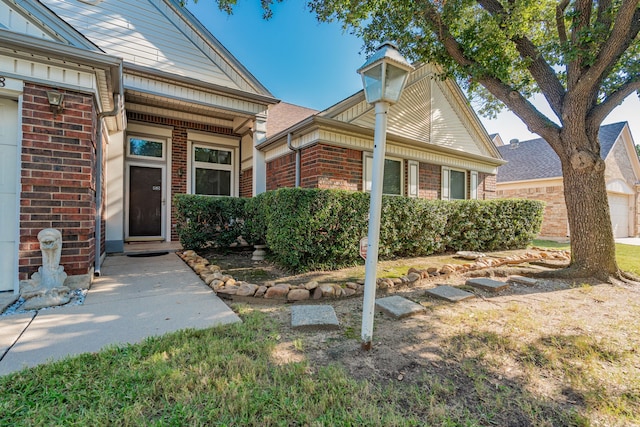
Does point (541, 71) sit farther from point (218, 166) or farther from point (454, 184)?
point (218, 166)

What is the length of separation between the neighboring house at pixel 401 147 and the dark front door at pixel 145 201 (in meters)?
3.00

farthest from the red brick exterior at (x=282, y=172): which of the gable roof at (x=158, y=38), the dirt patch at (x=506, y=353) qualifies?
the dirt patch at (x=506, y=353)

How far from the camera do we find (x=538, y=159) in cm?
1479

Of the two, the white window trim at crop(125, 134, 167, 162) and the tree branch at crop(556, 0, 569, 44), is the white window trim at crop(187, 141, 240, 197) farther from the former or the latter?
the tree branch at crop(556, 0, 569, 44)

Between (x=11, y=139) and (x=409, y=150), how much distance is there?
7707 millimetres

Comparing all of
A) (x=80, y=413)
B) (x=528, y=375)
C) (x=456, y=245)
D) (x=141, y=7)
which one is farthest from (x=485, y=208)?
(x=141, y=7)

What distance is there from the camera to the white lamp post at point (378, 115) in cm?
215

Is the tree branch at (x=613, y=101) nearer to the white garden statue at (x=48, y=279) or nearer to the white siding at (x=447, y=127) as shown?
the white siding at (x=447, y=127)

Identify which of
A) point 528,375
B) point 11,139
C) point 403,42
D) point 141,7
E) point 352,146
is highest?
point 141,7

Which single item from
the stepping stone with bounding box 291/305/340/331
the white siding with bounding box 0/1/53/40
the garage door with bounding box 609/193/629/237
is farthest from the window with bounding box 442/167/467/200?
the garage door with bounding box 609/193/629/237

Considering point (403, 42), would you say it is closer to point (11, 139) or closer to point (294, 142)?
point (294, 142)

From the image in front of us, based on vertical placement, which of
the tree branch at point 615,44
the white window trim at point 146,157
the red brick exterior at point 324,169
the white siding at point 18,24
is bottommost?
the red brick exterior at point 324,169

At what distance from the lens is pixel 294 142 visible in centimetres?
691

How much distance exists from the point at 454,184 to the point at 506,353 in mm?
7834
